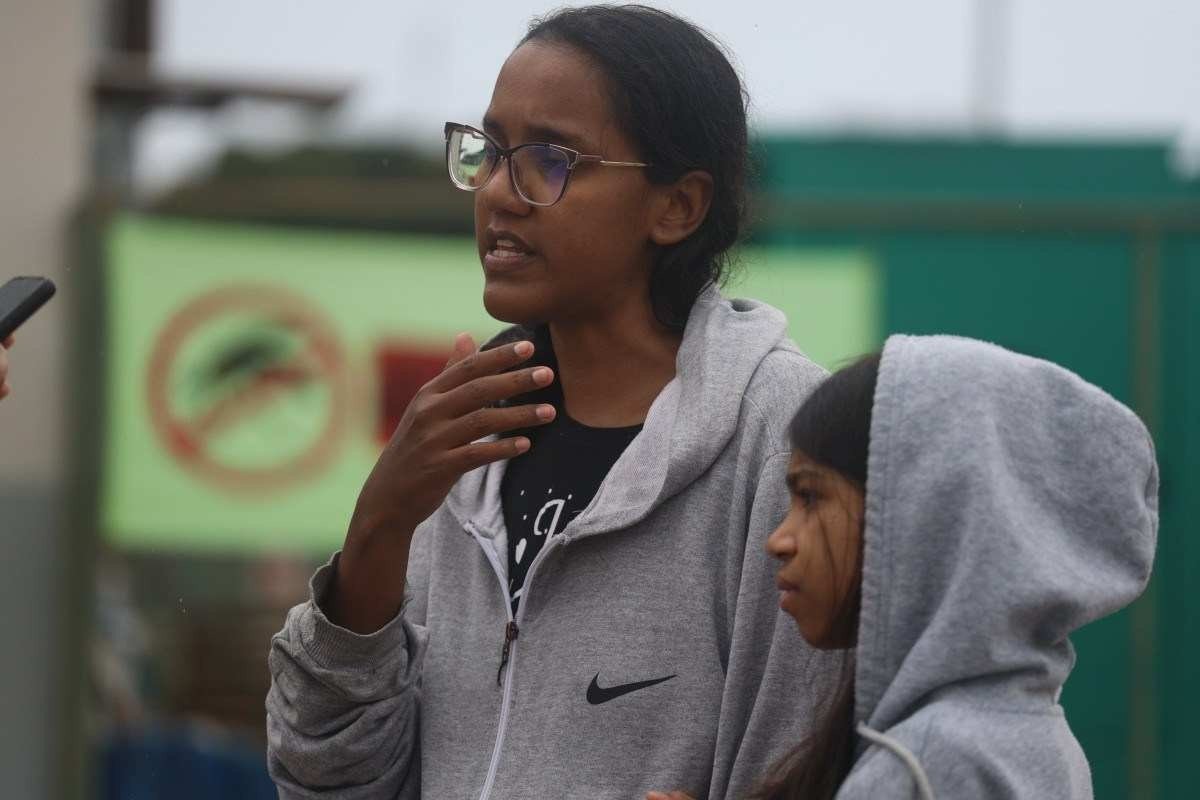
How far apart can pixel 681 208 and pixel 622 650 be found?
1.81ft

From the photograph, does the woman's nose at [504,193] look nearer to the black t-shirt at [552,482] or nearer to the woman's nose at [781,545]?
the black t-shirt at [552,482]

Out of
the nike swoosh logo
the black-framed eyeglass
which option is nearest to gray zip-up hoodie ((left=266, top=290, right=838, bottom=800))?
the nike swoosh logo

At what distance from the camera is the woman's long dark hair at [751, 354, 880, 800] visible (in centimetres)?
184

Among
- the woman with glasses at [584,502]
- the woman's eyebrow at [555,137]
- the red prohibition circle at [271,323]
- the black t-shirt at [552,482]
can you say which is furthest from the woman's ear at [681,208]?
the red prohibition circle at [271,323]

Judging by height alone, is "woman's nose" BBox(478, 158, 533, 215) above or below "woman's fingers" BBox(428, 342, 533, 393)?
above

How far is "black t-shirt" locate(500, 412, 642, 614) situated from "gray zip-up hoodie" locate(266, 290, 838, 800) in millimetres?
24

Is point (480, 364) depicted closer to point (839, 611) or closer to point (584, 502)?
point (584, 502)

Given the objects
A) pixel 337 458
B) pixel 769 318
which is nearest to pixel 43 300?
pixel 769 318

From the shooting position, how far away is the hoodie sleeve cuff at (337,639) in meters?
2.08

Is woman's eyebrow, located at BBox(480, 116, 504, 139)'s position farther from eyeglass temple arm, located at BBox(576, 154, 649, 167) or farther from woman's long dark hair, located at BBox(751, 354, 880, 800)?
woman's long dark hair, located at BBox(751, 354, 880, 800)

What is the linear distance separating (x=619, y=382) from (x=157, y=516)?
13.8 feet

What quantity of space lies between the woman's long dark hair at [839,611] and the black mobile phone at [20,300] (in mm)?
1031

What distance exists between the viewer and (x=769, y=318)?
2.17m

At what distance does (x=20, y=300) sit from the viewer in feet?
7.57
